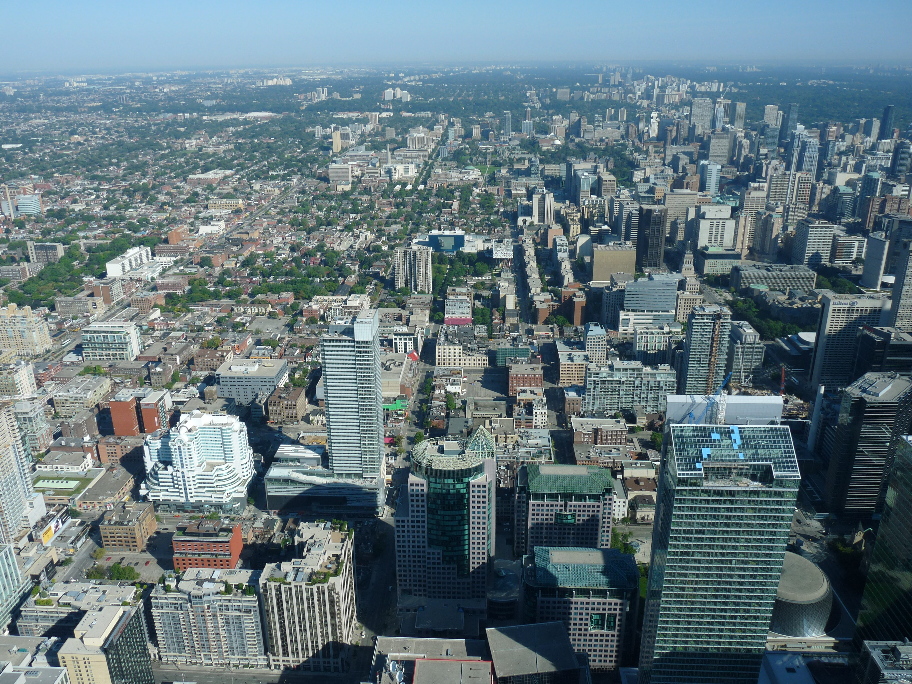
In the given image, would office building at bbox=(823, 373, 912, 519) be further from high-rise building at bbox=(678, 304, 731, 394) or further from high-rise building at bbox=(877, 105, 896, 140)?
high-rise building at bbox=(877, 105, 896, 140)

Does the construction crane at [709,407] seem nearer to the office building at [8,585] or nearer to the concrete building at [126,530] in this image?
the concrete building at [126,530]

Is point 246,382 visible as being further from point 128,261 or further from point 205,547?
point 128,261

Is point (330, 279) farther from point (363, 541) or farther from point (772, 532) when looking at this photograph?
point (772, 532)

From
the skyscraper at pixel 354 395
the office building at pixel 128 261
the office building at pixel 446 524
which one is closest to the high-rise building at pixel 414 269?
the office building at pixel 128 261

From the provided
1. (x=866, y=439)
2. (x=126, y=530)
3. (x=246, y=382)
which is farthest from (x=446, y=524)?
(x=246, y=382)

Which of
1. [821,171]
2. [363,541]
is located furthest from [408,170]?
[363,541]
